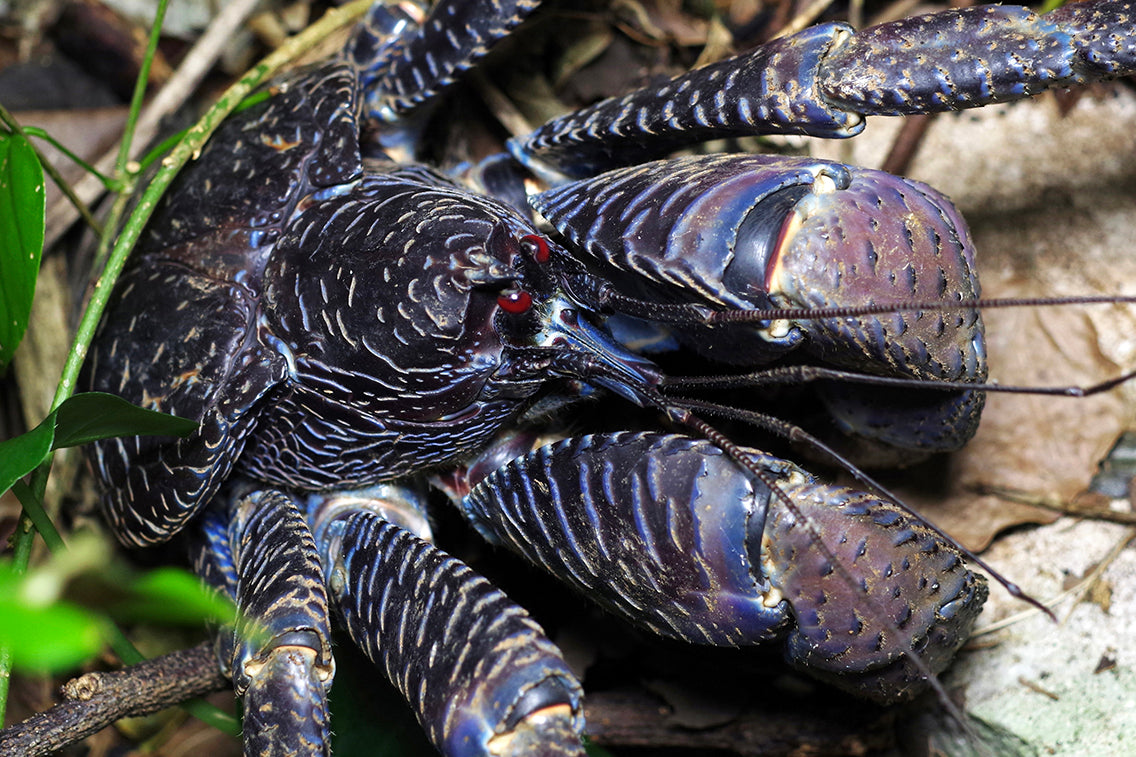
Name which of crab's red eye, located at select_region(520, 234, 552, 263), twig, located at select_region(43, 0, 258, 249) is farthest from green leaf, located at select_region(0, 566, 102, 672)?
twig, located at select_region(43, 0, 258, 249)

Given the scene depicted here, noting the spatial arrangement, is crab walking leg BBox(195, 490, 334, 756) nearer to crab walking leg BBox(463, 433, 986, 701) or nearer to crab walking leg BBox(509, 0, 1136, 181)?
crab walking leg BBox(463, 433, 986, 701)

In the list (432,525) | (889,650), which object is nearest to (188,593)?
(889,650)

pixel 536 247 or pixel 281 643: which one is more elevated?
pixel 536 247

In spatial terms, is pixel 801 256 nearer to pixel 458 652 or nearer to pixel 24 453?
pixel 458 652

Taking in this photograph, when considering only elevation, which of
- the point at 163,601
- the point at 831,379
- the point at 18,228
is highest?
the point at 18,228

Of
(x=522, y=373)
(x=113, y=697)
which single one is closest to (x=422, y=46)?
(x=522, y=373)

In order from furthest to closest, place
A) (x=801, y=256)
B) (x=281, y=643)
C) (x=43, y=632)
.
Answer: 1. (x=281, y=643)
2. (x=801, y=256)
3. (x=43, y=632)

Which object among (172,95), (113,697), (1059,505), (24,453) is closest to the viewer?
(24,453)

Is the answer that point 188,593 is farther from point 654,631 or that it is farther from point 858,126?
point 858,126

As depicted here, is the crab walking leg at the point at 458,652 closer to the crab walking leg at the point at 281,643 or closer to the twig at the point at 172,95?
the crab walking leg at the point at 281,643
